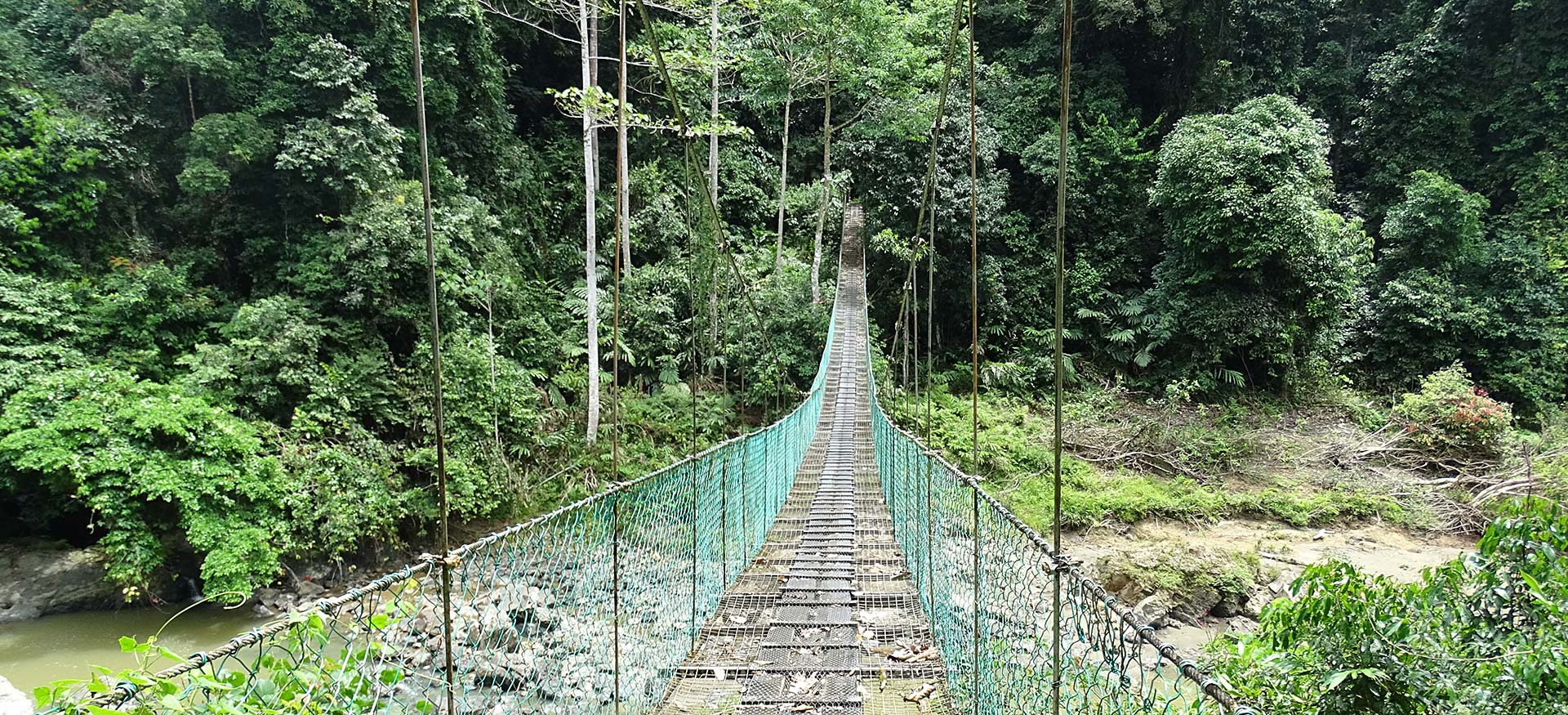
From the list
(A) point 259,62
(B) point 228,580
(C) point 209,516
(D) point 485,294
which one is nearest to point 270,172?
(A) point 259,62

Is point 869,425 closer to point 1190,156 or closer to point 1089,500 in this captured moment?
point 1089,500

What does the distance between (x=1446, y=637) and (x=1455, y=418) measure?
24.4ft

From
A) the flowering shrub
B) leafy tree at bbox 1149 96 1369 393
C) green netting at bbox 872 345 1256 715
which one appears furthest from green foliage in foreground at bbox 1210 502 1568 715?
the flowering shrub

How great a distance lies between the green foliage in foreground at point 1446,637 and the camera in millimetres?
1122

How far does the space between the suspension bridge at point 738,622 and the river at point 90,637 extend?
8.55 feet

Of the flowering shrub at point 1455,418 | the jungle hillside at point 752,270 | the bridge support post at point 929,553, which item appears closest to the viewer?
the bridge support post at point 929,553

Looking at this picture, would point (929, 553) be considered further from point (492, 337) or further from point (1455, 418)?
point (1455, 418)

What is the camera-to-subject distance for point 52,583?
4734 mm

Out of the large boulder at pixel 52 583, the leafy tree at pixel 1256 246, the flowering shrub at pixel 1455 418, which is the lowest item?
the large boulder at pixel 52 583

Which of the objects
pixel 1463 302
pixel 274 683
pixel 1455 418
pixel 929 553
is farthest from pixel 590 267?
pixel 1463 302

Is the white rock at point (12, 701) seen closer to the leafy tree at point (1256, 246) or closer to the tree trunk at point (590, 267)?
the tree trunk at point (590, 267)

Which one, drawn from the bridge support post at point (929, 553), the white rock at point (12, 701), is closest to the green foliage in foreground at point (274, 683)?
the bridge support post at point (929, 553)

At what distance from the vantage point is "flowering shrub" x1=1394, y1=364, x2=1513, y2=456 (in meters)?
6.40

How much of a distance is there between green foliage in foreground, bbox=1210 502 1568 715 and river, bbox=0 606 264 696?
18.8ft
